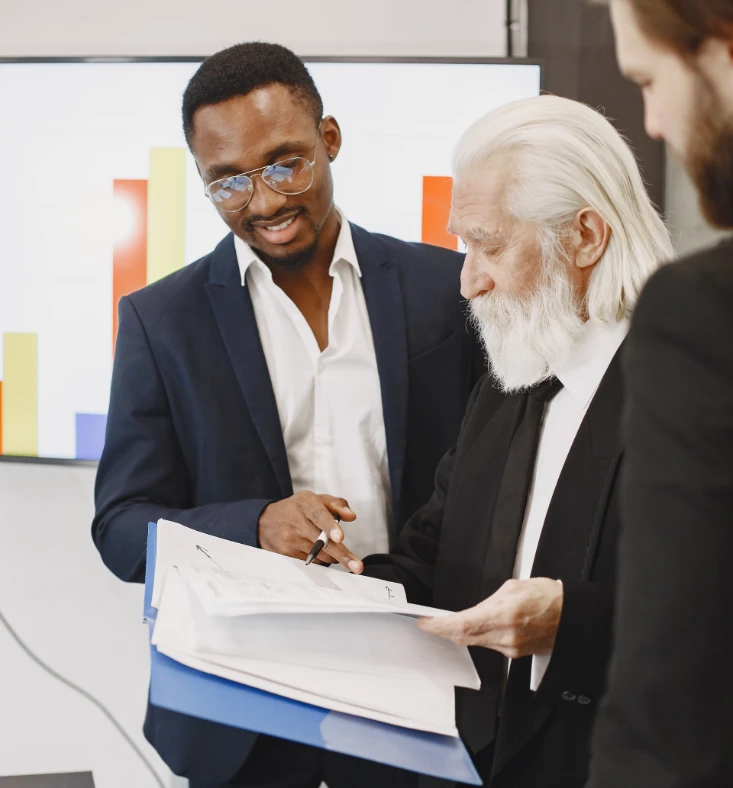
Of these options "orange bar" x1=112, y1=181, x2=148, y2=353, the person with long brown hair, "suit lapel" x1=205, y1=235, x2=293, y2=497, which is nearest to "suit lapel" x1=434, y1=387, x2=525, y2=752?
"suit lapel" x1=205, y1=235, x2=293, y2=497

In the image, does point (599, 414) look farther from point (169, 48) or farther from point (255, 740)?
point (169, 48)

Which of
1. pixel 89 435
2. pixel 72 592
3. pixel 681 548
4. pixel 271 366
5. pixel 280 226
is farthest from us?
pixel 72 592

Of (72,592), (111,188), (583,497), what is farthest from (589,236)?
(72,592)

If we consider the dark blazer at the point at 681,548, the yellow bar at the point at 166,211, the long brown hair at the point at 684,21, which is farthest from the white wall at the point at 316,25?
the dark blazer at the point at 681,548

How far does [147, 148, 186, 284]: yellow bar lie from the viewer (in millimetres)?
2201

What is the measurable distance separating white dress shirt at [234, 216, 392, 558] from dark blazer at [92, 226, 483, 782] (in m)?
0.04

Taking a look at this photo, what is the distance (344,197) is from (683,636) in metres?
1.79

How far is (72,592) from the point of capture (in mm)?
2455

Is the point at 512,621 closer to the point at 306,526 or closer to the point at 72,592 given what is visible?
the point at 306,526

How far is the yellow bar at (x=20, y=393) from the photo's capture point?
2.30 meters

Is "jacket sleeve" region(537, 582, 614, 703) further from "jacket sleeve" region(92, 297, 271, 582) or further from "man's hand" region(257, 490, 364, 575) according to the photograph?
"jacket sleeve" region(92, 297, 271, 582)

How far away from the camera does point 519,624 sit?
3.29ft

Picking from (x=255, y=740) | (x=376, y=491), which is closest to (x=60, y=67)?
(x=376, y=491)

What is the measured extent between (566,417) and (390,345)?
49 centimetres
